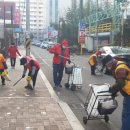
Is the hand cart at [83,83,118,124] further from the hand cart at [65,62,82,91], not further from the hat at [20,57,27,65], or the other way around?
the hand cart at [65,62,82,91]

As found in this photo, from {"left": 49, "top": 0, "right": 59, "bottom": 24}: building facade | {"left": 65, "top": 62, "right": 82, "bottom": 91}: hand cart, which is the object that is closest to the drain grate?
{"left": 65, "top": 62, "right": 82, "bottom": 91}: hand cart

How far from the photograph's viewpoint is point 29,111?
31.4 ft

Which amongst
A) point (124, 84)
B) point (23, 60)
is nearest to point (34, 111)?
point (124, 84)

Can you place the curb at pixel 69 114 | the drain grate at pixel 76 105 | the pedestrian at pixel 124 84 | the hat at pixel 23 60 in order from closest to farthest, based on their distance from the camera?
the pedestrian at pixel 124 84, the curb at pixel 69 114, the drain grate at pixel 76 105, the hat at pixel 23 60

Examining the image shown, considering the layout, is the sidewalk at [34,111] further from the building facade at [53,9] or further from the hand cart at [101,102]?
the building facade at [53,9]

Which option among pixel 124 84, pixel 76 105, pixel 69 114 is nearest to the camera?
pixel 124 84

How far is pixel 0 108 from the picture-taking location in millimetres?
9906

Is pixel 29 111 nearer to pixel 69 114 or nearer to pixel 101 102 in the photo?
pixel 69 114

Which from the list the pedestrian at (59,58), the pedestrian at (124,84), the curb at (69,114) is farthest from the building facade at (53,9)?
the pedestrian at (124,84)

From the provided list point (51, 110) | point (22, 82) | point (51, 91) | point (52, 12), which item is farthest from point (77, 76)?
point (52, 12)

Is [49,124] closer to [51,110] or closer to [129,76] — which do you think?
[51,110]

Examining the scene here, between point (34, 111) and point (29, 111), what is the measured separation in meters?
0.11

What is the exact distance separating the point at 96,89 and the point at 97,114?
0.52 metres

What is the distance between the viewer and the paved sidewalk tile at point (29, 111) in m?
8.17
